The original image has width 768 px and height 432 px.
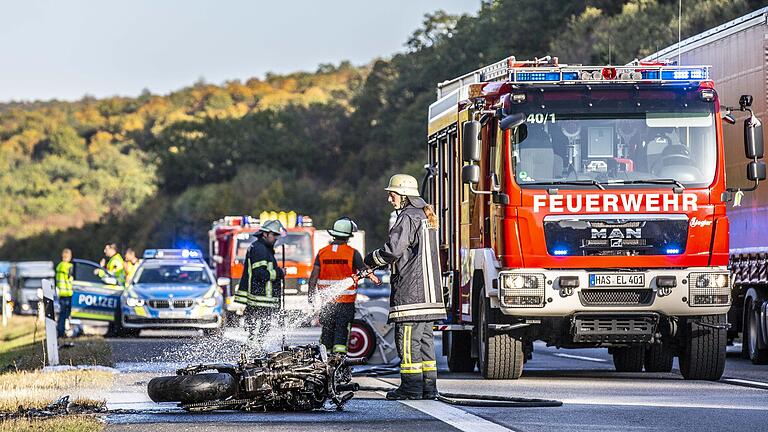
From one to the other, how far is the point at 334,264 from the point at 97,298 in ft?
45.5

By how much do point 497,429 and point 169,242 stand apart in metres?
74.8

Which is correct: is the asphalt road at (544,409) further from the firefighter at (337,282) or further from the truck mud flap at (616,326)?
the firefighter at (337,282)

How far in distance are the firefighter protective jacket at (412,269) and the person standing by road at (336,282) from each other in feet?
7.81

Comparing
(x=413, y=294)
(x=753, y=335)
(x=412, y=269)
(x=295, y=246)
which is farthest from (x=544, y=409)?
(x=295, y=246)

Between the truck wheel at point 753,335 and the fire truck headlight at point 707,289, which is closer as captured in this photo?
the fire truck headlight at point 707,289

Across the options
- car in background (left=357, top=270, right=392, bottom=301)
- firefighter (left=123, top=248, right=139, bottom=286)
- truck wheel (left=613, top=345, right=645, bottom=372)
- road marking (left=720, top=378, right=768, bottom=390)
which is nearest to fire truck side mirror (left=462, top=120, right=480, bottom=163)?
road marking (left=720, top=378, right=768, bottom=390)

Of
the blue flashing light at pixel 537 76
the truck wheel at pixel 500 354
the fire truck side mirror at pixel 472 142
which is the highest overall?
the blue flashing light at pixel 537 76

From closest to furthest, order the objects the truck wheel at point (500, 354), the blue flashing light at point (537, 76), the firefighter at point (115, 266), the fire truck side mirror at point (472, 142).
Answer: the fire truck side mirror at point (472, 142), the blue flashing light at point (537, 76), the truck wheel at point (500, 354), the firefighter at point (115, 266)

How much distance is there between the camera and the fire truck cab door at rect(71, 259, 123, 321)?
31.3 metres

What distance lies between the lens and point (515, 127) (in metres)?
16.2

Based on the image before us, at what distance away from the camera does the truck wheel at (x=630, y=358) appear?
1875cm

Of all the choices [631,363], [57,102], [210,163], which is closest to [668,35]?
[631,363]

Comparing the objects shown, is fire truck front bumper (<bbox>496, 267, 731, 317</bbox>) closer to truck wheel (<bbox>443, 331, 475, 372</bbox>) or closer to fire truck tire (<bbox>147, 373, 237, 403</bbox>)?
truck wheel (<bbox>443, 331, 475, 372</bbox>)

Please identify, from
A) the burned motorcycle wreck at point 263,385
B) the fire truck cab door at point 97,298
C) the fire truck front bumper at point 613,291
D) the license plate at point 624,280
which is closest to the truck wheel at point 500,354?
the fire truck front bumper at point 613,291
